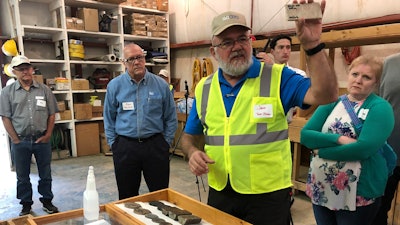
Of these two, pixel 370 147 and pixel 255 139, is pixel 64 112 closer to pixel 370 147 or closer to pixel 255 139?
pixel 255 139

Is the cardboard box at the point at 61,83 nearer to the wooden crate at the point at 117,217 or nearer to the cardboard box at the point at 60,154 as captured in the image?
the cardboard box at the point at 60,154

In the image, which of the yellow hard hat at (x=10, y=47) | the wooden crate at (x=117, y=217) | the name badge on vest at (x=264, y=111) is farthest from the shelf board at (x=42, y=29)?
the name badge on vest at (x=264, y=111)

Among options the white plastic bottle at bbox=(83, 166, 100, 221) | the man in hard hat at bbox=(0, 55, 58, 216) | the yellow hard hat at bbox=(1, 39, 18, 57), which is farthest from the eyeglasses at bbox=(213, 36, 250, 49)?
the yellow hard hat at bbox=(1, 39, 18, 57)

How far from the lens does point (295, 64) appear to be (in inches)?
187

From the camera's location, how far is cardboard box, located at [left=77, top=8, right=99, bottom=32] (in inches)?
216

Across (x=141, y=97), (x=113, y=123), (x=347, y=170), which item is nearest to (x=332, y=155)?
(x=347, y=170)

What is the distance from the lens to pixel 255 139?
51.4 inches

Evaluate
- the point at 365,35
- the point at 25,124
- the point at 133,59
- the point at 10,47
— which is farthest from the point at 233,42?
the point at 10,47

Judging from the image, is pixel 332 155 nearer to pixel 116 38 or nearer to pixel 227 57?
pixel 227 57

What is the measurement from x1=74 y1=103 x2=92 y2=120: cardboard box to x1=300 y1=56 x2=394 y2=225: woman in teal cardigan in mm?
4774

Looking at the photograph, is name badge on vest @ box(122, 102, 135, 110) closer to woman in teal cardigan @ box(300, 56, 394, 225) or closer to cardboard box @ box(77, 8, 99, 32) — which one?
woman in teal cardigan @ box(300, 56, 394, 225)

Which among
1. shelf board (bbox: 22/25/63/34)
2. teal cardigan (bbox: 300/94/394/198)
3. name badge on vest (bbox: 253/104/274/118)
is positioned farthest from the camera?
shelf board (bbox: 22/25/63/34)

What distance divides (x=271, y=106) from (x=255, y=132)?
0.13 m

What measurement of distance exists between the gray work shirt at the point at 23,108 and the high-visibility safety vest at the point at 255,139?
2581mm
